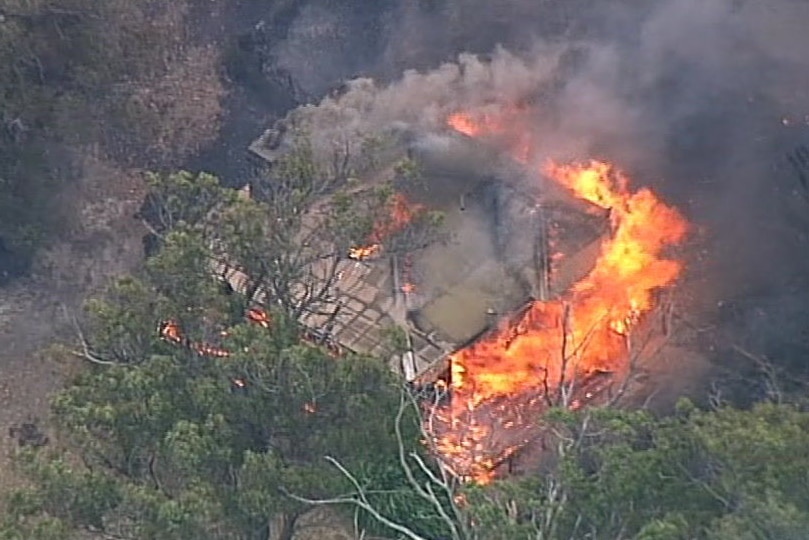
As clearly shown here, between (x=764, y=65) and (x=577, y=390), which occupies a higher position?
(x=764, y=65)

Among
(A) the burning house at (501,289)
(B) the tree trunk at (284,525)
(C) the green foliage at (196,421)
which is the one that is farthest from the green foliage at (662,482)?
(A) the burning house at (501,289)

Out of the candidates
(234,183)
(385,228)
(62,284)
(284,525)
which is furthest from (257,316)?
(234,183)

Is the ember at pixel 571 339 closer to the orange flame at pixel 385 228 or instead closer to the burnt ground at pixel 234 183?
the burnt ground at pixel 234 183

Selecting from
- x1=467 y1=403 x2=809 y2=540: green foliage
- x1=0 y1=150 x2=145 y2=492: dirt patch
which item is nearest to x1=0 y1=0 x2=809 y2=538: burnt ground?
x1=0 y1=150 x2=145 y2=492: dirt patch

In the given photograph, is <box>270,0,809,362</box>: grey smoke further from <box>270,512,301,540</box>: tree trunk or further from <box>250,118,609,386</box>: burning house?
<box>270,512,301,540</box>: tree trunk

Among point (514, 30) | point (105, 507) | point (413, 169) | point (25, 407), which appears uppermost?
point (514, 30)

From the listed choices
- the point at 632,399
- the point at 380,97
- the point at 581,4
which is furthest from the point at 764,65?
the point at 632,399

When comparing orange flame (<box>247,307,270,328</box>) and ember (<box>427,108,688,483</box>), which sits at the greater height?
ember (<box>427,108,688,483</box>)

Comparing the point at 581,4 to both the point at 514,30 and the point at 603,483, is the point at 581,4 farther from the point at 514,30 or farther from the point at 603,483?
the point at 603,483
